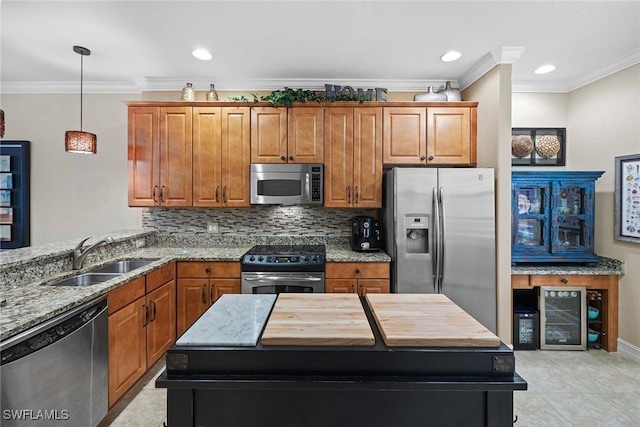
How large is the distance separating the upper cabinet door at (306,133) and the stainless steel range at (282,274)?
1.06 metres

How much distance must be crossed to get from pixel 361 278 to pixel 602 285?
2.36 m

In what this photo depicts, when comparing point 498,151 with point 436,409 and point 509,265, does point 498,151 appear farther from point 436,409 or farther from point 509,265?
point 436,409

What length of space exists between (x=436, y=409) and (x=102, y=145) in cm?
421

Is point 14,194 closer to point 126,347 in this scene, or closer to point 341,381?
point 126,347

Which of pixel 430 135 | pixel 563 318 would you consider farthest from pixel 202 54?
pixel 563 318

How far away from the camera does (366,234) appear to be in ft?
11.0

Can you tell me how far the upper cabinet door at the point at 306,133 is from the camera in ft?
11.0

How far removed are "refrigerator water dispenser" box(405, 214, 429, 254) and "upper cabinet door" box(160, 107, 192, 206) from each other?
2.24 m

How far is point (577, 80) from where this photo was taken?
11.5 ft

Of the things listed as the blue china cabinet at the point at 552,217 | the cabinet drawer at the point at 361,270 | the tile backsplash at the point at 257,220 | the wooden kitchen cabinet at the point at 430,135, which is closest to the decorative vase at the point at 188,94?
the tile backsplash at the point at 257,220

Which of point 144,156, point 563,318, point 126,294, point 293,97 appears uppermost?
point 293,97

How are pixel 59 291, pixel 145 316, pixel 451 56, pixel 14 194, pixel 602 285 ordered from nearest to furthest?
pixel 59 291
pixel 145 316
pixel 451 56
pixel 602 285
pixel 14 194

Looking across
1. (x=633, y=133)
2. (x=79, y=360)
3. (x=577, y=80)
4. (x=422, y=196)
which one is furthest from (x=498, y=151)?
(x=79, y=360)

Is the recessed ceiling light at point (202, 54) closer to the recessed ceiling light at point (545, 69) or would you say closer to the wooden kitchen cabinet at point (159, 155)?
the wooden kitchen cabinet at point (159, 155)
